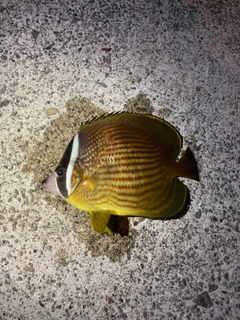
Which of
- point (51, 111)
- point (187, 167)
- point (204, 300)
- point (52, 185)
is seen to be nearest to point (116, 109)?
point (51, 111)

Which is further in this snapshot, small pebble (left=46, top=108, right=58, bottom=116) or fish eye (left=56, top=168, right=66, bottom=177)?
small pebble (left=46, top=108, right=58, bottom=116)

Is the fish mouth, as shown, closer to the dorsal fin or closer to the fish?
the fish

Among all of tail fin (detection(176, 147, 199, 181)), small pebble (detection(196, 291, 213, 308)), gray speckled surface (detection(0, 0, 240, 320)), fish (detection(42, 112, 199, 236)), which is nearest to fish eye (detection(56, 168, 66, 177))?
fish (detection(42, 112, 199, 236))

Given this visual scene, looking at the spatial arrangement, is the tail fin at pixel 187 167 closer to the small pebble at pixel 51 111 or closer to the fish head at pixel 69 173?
the fish head at pixel 69 173

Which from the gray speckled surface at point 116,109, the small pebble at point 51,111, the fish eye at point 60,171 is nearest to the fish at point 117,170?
the fish eye at point 60,171

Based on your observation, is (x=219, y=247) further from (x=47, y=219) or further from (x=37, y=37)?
(x=37, y=37)

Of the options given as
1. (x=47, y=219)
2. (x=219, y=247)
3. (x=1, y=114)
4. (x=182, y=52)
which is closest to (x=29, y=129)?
(x=1, y=114)
